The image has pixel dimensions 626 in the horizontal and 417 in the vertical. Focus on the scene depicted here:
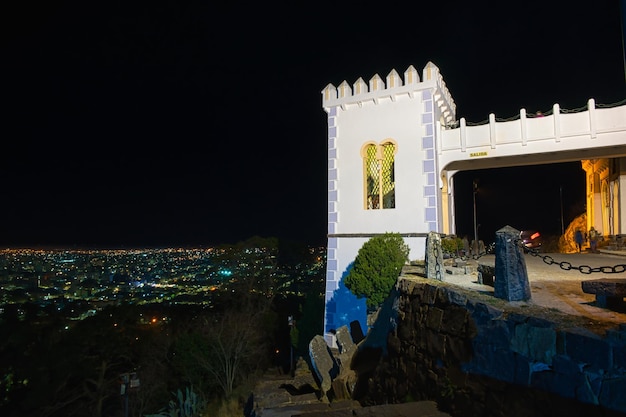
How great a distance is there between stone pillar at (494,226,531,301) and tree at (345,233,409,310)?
5629 mm

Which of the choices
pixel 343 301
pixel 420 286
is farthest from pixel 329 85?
pixel 420 286

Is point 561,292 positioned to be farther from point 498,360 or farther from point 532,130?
point 532,130

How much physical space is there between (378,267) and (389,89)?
576 cm

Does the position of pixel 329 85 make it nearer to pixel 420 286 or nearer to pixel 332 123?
pixel 332 123

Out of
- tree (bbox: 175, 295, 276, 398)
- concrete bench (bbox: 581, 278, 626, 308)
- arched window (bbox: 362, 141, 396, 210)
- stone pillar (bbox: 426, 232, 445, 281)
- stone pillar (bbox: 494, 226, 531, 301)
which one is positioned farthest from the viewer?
tree (bbox: 175, 295, 276, 398)

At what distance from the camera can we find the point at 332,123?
44.0 feet

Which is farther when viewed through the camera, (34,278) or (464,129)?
(34,278)

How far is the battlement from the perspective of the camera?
11.8m

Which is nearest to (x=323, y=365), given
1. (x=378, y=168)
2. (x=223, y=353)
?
(x=378, y=168)

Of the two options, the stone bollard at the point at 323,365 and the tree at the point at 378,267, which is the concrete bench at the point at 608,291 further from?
the tree at the point at 378,267

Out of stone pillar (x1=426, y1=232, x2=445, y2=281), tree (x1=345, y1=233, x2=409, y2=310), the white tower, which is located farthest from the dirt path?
the white tower

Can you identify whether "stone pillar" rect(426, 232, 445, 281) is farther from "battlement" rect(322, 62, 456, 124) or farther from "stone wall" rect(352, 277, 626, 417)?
"battlement" rect(322, 62, 456, 124)

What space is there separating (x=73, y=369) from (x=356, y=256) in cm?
1831

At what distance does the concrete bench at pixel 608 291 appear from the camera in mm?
4574
